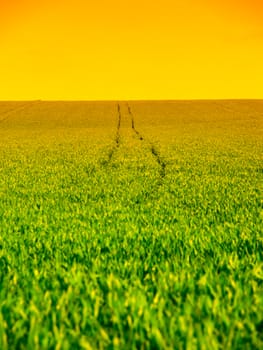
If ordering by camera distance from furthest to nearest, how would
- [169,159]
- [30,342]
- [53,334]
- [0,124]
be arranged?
[0,124] → [169,159] → [53,334] → [30,342]

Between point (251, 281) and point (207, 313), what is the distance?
0.94m

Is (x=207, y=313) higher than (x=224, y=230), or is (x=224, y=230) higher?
(x=207, y=313)

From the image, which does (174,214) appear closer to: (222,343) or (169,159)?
(222,343)

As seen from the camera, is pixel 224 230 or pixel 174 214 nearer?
pixel 224 230

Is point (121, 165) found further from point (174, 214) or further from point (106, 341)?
point (106, 341)

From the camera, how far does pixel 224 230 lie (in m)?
7.25

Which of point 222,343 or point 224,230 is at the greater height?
→ point 222,343

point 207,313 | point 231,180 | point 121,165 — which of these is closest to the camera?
point 207,313

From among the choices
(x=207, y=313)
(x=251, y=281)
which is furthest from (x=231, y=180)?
(x=207, y=313)

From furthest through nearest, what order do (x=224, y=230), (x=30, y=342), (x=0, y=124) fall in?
(x=0, y=124) → (x=224, y=230) → (x=30, y=342)

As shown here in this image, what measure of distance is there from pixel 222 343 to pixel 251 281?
1313mm

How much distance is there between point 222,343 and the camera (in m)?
2.95

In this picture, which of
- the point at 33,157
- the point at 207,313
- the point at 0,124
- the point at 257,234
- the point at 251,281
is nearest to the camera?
the point at 207,313

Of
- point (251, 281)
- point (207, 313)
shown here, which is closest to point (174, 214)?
point (251, 281)
